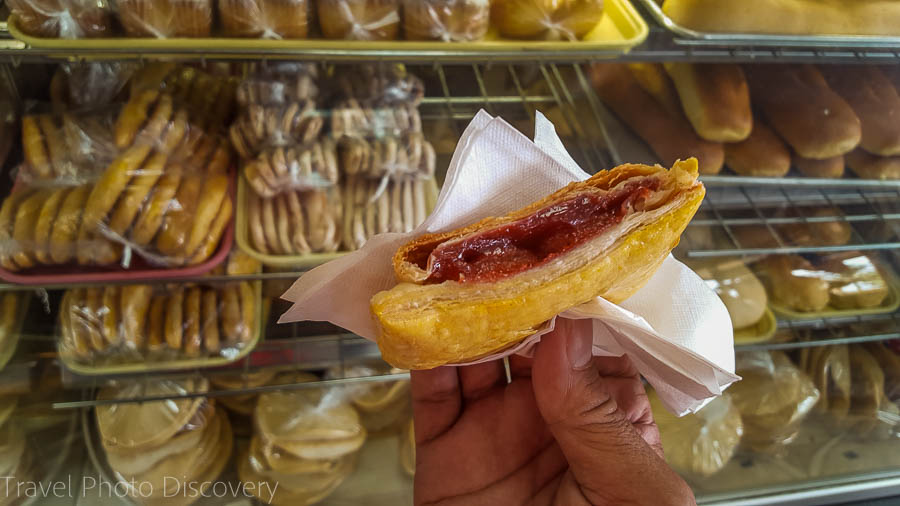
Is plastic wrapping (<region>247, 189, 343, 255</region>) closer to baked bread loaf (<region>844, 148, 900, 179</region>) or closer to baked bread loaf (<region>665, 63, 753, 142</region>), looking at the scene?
baked bread loaf (<region>665, 63, 753, 142</region>)

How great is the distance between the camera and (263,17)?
38.4 inches

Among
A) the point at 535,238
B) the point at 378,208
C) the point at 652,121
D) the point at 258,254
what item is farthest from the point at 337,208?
the point at 652,121

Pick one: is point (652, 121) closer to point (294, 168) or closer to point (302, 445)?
point (294, 168)

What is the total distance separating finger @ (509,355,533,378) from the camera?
105cm

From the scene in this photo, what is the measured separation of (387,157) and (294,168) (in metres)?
0.20

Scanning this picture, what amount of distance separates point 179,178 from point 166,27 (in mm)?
290

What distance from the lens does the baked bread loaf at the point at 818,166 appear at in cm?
139

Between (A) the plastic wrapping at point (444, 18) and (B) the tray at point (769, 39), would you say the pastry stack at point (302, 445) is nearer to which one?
(A) the plastic wrapping at point (444, 18)

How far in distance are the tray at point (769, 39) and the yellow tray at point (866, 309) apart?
0.67 m

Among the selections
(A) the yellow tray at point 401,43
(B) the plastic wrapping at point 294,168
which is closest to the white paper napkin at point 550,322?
(A) the yellow tray at point 401,43

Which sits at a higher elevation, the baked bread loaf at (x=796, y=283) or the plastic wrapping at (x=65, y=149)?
the plastic wrapping at (x=65, y=149)

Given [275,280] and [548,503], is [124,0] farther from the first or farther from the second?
[548,503]

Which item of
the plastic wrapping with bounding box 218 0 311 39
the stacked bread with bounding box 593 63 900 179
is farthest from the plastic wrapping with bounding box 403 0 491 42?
the stacked bread with bounding box 593 63 900 179

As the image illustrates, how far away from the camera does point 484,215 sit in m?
0.76
